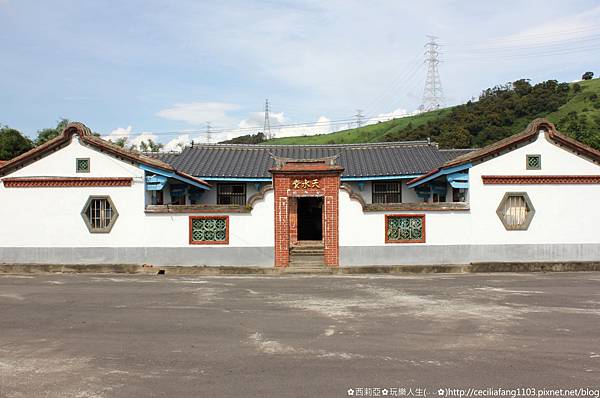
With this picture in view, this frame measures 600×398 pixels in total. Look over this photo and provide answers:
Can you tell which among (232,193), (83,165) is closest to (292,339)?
(83,165)

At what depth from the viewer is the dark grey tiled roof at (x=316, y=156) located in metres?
21.9

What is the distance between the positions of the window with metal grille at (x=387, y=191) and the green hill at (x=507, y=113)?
29.7 m

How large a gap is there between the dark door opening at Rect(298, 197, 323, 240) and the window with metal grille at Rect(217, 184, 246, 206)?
2607mm

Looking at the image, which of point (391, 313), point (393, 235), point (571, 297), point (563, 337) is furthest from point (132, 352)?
point (393, 235)

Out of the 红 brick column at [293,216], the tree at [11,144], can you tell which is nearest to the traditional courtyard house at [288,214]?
the 红 brick column at [293,216]

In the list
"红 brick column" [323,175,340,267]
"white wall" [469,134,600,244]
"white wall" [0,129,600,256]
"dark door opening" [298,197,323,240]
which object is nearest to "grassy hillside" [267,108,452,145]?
"dark door opening" [298,197,323,240]

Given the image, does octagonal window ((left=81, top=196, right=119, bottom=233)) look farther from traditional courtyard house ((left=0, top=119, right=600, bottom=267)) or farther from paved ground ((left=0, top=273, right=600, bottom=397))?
paved ground ((left=0, top=273, right=600, bottom=397))

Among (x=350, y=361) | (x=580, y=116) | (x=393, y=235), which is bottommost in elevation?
(x=350, y=361)

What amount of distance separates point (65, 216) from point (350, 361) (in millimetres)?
13745

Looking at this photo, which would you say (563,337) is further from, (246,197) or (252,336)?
(246,197)

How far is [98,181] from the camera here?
688 inches

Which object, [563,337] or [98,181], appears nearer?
[563,337]

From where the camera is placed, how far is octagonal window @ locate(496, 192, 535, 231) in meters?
17.3

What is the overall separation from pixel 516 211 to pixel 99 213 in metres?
13.7
